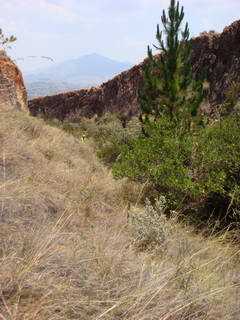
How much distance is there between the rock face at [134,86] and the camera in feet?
151

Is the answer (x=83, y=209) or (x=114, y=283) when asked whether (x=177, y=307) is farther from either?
(x=83, y=209)

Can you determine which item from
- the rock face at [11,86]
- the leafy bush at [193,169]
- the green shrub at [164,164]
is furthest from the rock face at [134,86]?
the leafy bush at [193,169]

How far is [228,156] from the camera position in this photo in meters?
9.08

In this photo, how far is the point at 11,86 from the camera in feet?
46.4

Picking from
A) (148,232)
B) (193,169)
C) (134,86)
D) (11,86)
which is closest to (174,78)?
(11,86)

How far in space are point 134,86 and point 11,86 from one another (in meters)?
41.5

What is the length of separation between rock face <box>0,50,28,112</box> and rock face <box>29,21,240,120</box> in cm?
2631

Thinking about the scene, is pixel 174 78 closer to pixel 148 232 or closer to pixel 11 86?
pixel 11 86

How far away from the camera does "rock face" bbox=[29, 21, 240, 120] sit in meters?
45.9

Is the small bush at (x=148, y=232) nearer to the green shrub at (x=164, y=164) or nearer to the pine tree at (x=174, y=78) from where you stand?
the green shrub at (x=164, y=164)

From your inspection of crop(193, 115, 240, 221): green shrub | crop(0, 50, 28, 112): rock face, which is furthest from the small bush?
crop(0, 50, 28, 112): rock face

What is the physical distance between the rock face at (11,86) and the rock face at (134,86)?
26312 millimetres

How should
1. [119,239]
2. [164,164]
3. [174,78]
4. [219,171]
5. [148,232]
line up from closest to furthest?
[119,239] < [148,232] < [219,171] < [164,164] < [174,78]

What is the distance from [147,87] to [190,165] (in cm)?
1172
